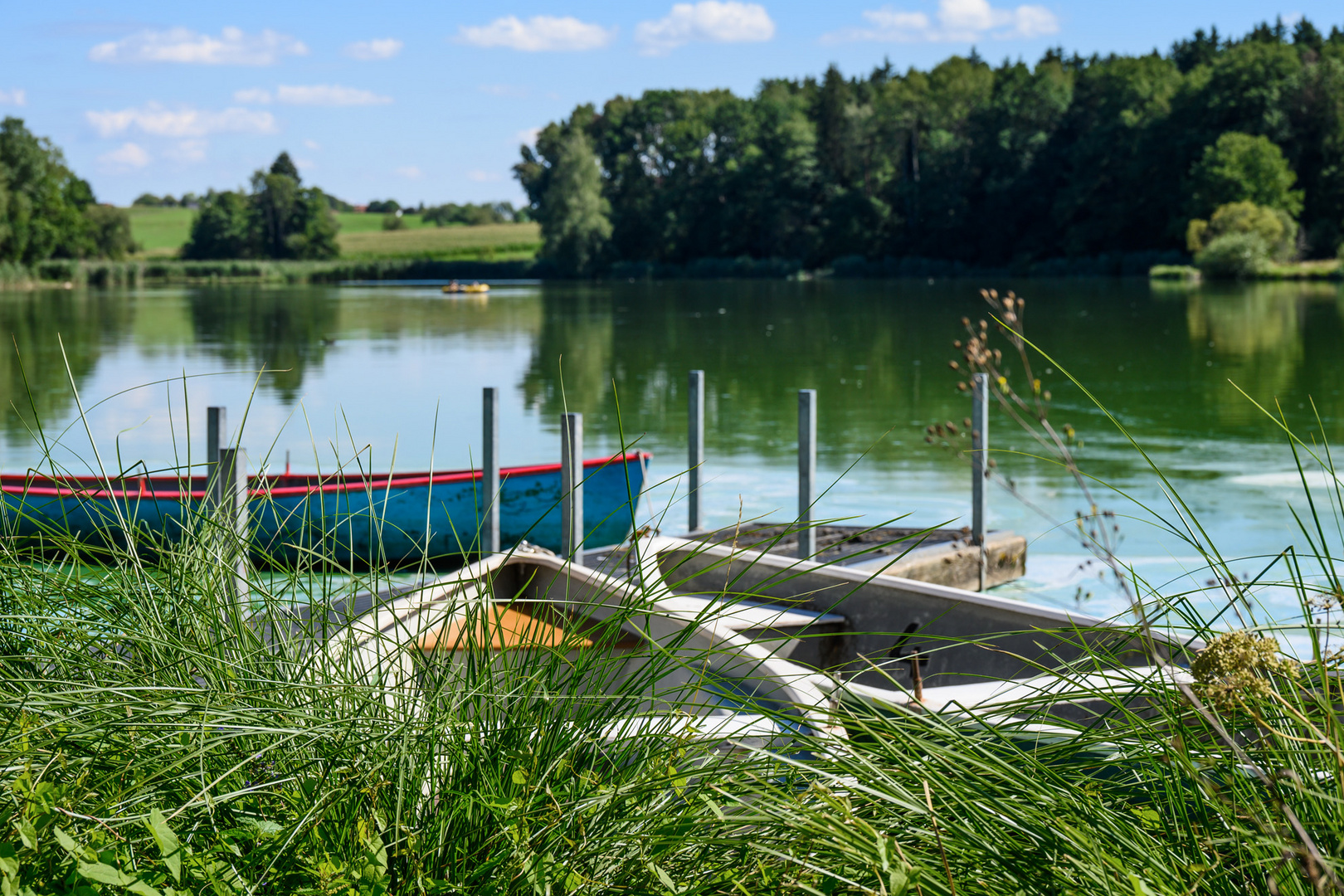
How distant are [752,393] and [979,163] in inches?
2529

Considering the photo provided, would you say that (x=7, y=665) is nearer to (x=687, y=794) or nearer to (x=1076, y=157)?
(x=687, y=794)

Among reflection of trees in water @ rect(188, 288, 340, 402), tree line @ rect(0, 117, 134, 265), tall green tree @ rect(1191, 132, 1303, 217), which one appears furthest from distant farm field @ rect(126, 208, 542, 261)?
tall green tree @ rect(1191, 132, 1303, 217)

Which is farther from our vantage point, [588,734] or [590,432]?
[590,432]

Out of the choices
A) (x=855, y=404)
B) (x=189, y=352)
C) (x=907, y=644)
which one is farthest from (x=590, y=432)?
(x=189, y=352)

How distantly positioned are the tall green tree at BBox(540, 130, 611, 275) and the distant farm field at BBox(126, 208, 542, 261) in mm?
15069

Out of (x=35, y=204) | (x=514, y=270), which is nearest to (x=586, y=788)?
(x=35, y=204)

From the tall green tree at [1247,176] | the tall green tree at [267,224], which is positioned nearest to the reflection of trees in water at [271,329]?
the tall green tree at [1247,176]

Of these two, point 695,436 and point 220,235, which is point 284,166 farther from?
point 695,436

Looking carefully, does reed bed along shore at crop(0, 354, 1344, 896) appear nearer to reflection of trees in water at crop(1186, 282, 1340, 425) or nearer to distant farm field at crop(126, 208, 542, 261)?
reflection of trees in water at crop(1186, 282, 1340, 425)

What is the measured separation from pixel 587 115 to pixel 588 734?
113 m

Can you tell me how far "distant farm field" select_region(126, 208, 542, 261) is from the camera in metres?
104

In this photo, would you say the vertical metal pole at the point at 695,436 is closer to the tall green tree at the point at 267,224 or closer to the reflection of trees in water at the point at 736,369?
the reflection of trees in water at the point at 736,369

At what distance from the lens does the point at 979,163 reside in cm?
7838

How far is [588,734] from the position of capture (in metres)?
2.13
